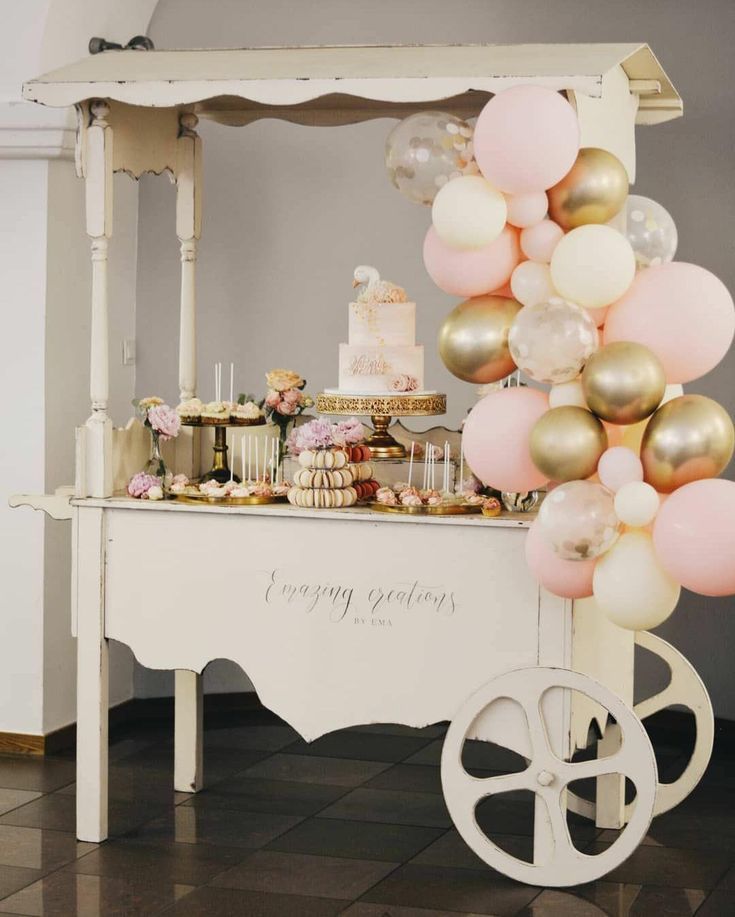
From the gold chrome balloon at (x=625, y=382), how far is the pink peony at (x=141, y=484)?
49.4 inches

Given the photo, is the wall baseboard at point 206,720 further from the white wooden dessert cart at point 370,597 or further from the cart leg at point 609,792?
the cart leg at point 609,792

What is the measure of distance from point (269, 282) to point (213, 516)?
5.45ft

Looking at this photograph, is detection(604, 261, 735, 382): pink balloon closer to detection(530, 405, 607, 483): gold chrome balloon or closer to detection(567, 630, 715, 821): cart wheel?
detection(530, 405, 607, 483): gold chrome balloon

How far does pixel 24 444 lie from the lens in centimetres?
452

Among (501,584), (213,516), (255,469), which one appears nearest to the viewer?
(501,584)

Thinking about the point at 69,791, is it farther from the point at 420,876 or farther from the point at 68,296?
the point at 68,296

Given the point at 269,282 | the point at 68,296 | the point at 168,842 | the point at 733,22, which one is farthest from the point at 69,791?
the point at 733,22

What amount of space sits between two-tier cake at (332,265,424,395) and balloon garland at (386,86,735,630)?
1.53 feet

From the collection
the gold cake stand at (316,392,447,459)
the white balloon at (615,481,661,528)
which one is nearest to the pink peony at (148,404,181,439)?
the gold cake stand at (316,392,447,459)

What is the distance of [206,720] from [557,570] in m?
2.30

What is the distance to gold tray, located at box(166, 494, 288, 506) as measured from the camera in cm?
361

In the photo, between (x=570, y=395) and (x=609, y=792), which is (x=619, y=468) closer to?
(x=570, y=395)

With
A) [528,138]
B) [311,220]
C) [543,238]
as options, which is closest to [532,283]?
[543,238]

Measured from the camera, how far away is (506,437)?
10.3 feet
